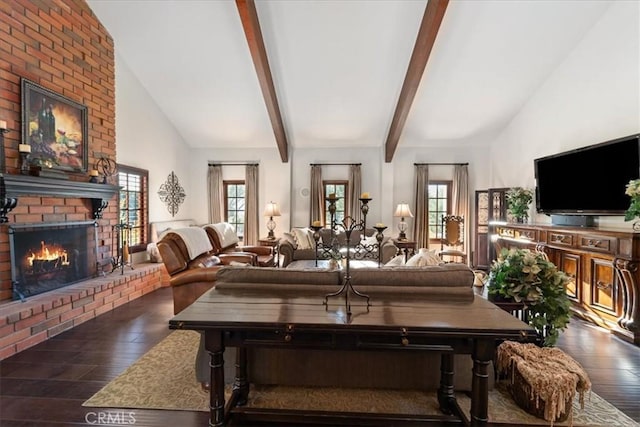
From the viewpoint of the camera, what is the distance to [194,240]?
13.4 ft

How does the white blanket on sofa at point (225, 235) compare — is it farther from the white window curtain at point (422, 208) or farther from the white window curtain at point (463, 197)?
the white window curtain at point (463, 197)

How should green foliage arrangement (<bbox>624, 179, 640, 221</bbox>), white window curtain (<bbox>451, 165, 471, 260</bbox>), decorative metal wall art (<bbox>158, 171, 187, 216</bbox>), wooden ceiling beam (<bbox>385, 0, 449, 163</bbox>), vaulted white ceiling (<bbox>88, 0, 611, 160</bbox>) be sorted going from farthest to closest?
white window curtain (<bbox>451, 165, 471, 260</bbox>), decorative metal wall art (<bbox>158, 171, 187, 216</bbox>), vaulted white ceiling (<bbox>88, 0, 611, 160</bbox>), wooden ceiling beam (<bbox>385, 0, 449, 163</bbox>), green foliage arrangement (<bbox>624, 179, 640, 221</bbox>)

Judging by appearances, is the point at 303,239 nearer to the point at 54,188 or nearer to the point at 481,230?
the point at 54,188

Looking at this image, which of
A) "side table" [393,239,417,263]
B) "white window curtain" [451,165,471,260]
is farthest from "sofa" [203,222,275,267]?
"white window curtain" [451,165,471,260]

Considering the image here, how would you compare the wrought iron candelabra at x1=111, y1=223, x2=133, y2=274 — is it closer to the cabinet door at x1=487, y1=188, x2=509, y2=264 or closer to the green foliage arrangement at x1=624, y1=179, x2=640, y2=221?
the green foliage arrangement at x1=624, y1=179, x2=640, y2=221

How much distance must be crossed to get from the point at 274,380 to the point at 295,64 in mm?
4467

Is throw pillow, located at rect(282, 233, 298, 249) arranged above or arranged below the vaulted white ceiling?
below

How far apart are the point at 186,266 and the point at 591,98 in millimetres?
5641

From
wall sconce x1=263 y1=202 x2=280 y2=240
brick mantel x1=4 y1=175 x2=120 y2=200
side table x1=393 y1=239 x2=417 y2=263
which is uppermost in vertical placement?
brick mantel x1=4 y1=175 x2=120 y2=200

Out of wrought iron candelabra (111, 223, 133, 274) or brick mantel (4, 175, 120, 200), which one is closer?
brick mantel (4, 175, 120, 200)

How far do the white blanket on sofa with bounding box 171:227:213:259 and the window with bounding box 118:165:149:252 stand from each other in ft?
4.94

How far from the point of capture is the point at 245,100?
5.83 metres

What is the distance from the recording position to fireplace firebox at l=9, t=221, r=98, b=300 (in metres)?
3.21

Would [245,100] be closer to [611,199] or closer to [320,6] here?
[320,6]
